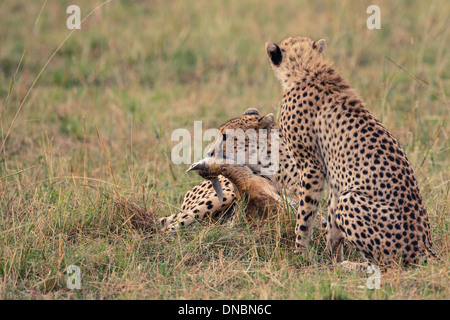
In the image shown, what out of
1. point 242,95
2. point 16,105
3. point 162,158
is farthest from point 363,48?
point 16,105

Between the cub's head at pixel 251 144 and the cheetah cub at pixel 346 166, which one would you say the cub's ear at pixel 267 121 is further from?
the cheetah cub at pixel 346 166

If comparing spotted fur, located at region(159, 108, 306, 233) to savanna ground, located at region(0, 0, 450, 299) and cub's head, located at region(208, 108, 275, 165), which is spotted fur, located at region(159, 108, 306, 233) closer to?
cub's head, located at region(208, 108, 275, 165)

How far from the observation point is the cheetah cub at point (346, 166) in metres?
3.49

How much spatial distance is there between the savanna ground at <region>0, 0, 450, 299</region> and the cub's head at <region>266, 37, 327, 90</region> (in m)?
0.68

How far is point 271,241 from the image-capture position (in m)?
4.02

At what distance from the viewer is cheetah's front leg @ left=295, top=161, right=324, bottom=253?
12.7 feet

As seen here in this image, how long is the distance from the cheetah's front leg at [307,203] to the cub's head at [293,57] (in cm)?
62

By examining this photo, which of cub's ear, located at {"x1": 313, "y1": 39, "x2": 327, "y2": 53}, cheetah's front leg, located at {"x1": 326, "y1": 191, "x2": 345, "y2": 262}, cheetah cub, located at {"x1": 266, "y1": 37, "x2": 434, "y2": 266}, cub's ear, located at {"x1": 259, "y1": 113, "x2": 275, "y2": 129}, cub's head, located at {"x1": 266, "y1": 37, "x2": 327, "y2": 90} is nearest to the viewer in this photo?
cheetah cub, located at {"x1": 266, "y1": 37, "x2": 434, "y2": 266}

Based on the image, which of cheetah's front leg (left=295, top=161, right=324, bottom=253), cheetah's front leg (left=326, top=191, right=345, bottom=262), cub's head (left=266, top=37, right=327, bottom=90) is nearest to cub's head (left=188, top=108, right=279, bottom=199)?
cub's head (left=266, top=37, right=327, bottom=90)

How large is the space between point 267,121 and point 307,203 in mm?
820

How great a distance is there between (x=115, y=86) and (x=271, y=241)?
400cm

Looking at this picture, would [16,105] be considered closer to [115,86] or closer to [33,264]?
[115,86]

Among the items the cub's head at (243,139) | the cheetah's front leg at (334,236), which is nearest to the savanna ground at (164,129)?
the cheetah's front leg at (334,236)
